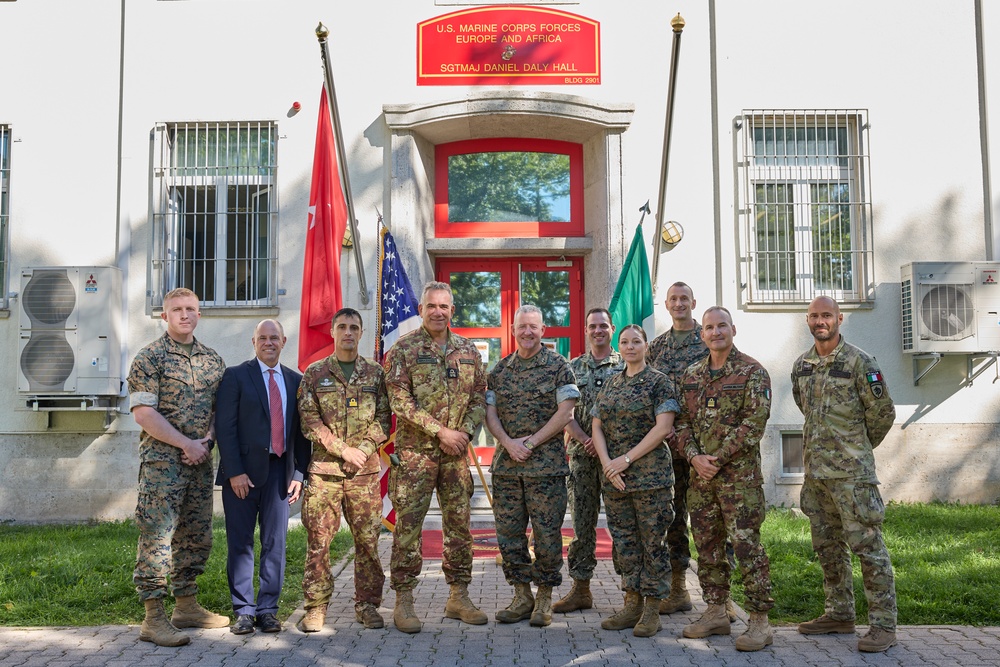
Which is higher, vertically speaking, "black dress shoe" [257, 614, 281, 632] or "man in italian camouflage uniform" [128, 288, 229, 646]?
"man in italian camouflage uniform" [128, 288, 229, 646]

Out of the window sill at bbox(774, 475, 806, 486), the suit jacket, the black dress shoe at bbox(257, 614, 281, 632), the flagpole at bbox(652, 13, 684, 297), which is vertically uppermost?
the flagpole at bbox(652, 13, 684, 297)

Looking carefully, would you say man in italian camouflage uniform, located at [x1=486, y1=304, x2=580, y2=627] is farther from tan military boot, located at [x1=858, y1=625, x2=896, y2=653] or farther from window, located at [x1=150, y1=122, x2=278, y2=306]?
window, located at [x1=150, y1=122, x2=278, y2=306]

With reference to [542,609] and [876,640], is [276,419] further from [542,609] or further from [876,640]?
[876,640]

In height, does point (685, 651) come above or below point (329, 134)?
below

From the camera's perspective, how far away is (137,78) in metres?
10.2

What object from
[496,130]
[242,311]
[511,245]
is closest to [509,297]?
[511,245]

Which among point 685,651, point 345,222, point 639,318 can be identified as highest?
point 345,222

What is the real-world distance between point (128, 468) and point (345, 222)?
366 cm

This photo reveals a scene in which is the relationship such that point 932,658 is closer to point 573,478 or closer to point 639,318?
point 573,478

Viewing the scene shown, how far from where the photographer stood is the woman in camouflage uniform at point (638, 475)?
215 inches

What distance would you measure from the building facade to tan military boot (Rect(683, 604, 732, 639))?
4.62m

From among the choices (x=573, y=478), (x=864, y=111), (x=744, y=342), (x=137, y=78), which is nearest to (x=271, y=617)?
(x=573, y=478)

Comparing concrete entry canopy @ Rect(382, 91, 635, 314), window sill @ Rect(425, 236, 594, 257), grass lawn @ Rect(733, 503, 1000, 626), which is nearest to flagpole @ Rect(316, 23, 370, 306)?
concrete entry canopy @ Rect(382, 91, 635, 314)

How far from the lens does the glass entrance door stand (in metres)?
10.5
